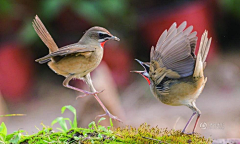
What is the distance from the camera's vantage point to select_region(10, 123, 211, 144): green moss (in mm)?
3439

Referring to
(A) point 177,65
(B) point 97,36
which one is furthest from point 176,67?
(B) point 97,36

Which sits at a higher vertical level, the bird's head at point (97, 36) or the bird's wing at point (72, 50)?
the bird's head at point (97, 36)

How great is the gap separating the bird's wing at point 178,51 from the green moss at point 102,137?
0.67m

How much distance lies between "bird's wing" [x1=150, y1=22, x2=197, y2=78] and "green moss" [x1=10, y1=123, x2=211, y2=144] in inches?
26.2

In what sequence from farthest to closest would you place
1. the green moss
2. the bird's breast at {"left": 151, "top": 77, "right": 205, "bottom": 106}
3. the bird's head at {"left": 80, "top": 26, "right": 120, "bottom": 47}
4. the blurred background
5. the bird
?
the blurred background, the bird's head at {"left": 80, "top": 26, "right": 120, "bottom": 47}, the bird's breast at {"left": 151, "top": 77, "right": 205, "bottom": 106}, the bird, the green moss

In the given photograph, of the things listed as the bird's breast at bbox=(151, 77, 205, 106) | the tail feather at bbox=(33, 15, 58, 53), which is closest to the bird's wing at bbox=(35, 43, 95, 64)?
the tail feather at bbox=(33, 15, 58, 53)

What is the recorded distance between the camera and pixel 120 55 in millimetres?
8008

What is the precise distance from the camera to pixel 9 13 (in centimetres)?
752

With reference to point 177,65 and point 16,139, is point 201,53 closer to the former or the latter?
point 177,65

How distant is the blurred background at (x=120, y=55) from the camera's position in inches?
282

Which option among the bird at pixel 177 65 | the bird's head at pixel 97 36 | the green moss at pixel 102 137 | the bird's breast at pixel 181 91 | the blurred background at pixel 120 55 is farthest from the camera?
the blurred background at pixel 120 55

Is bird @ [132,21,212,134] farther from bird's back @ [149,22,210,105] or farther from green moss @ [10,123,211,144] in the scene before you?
green moss @ [10,123,211,144]

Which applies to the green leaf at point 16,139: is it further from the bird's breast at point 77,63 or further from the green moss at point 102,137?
the bird's breast at point 77,63

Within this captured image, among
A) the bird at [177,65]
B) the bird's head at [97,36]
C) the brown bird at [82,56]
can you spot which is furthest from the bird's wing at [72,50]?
the bird at [177,65]
